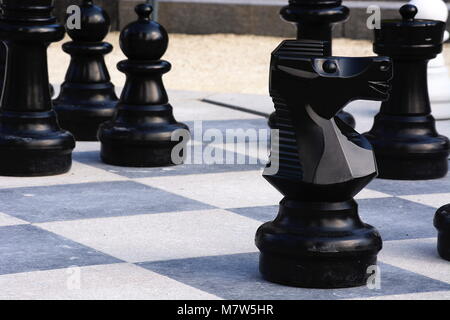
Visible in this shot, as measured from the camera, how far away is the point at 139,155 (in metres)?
5.59

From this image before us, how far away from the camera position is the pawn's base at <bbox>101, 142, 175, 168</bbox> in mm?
5590

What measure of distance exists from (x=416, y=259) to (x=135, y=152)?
6.80 ft

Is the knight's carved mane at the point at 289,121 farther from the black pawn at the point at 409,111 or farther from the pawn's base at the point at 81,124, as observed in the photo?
the pawn's base at the point at 81,124

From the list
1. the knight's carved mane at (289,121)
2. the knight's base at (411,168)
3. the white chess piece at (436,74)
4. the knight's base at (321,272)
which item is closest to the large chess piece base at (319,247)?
the knight's base at (321,272)

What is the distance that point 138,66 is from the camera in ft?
18.5

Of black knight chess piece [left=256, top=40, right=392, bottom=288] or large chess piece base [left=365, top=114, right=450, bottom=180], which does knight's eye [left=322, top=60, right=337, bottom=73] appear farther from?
large chess piece base [left=365, top=114, right=450, bottom=180]

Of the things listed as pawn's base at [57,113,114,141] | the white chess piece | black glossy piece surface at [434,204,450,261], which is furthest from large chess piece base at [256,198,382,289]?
the white chess piece

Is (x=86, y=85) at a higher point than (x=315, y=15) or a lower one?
lower

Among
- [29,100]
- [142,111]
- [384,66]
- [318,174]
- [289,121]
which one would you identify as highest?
[384,66]

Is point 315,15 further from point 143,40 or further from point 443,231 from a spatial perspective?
point 443,231

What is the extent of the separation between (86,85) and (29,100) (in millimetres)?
922

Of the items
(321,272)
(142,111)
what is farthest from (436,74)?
(321,272)

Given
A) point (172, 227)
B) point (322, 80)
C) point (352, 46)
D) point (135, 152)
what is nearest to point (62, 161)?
point (135, 152)

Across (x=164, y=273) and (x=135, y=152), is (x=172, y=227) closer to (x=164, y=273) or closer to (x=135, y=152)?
(x=164, y=273)
